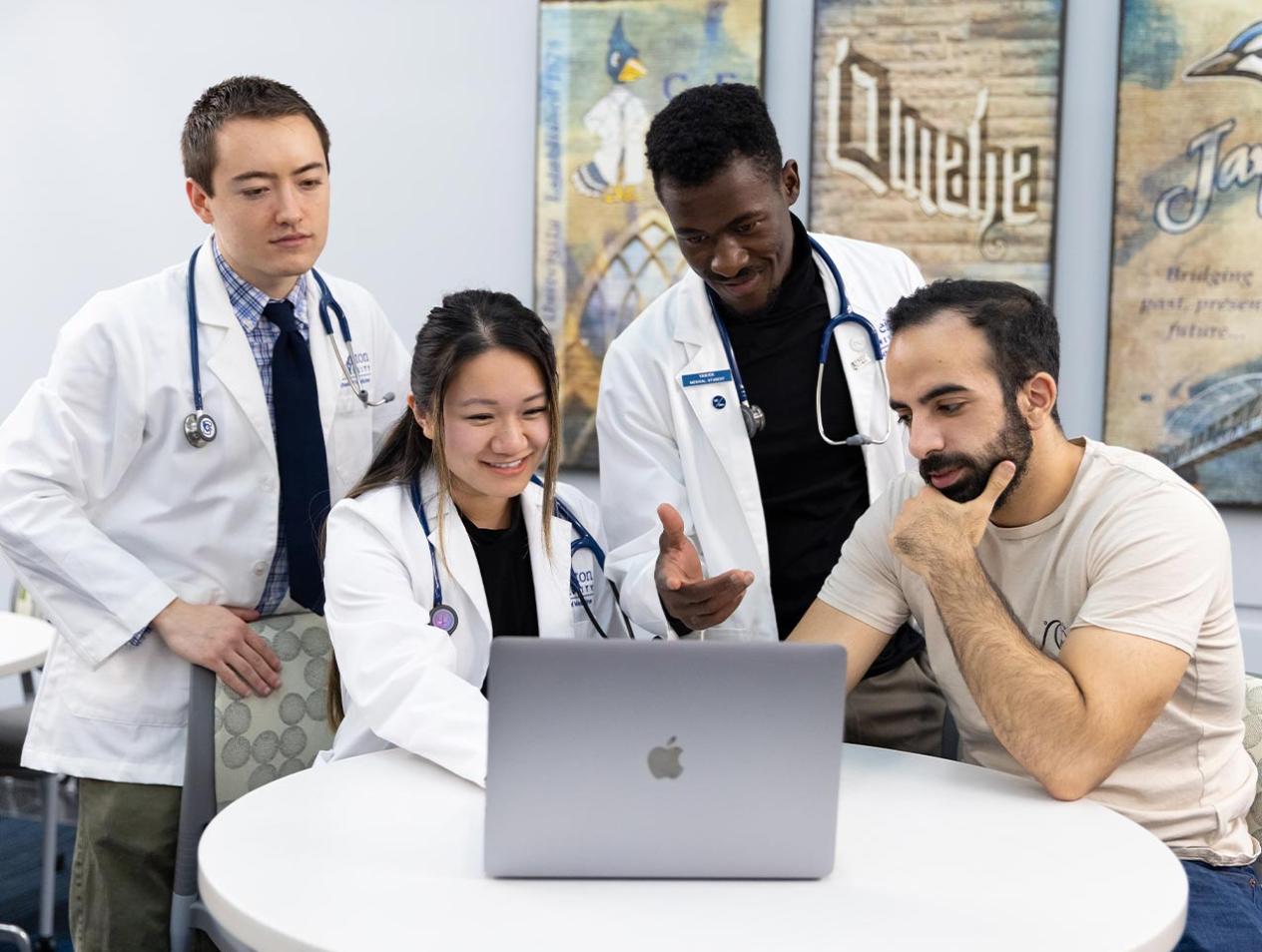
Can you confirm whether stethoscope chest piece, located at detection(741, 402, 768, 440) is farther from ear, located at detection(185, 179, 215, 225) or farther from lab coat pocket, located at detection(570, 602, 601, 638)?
ear, located at detection(185, 179, 215, 225)

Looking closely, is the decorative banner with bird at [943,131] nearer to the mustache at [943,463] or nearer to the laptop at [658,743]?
the mustache at [943,463]

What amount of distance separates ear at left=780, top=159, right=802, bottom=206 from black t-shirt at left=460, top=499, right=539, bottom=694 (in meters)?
0.70

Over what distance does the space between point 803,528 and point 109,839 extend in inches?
46.9

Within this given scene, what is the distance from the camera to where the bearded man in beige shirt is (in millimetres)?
1489

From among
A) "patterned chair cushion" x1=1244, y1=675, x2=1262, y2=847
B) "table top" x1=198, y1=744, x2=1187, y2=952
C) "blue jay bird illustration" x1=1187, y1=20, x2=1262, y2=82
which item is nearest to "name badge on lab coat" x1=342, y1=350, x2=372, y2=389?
"table top" x1=198, y1=744, x2=1187, y2=952

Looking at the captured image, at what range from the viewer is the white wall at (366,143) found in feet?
9.64

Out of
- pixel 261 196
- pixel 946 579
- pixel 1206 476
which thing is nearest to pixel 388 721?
pixel 946 579

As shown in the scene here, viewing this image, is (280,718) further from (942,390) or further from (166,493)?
(942,390)

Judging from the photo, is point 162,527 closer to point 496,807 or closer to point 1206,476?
point 496,807

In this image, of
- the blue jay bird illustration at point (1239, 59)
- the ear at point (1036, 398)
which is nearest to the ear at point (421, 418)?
the ear at point (1036, 398)

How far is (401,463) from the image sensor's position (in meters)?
1.97

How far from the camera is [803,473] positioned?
7.09ft

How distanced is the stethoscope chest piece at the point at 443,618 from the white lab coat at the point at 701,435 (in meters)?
0.30

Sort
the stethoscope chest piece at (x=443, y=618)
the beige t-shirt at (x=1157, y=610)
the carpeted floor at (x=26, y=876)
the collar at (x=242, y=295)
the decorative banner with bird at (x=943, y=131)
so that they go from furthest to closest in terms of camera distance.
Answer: the carpeted floor at (x=26, y=876) < the decorative banner with bird at (x=943, y=131) < the collar at (x=242, y=295) < the stethoscope chest piece at (x=443, y=618) < the beige t-shirt at (x=1157, y=610)
